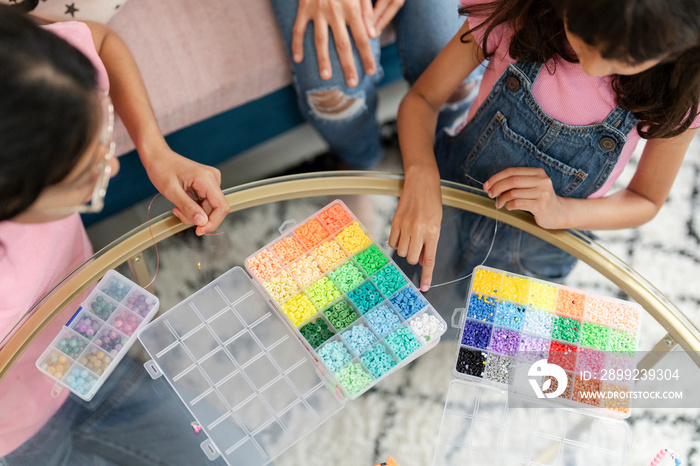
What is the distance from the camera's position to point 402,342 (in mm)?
892

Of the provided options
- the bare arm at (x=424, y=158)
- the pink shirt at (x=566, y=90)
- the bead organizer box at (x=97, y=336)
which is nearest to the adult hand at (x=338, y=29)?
the bare arm at (x=424, y=158)

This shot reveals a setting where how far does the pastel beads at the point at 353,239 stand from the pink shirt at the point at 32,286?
0.44 m

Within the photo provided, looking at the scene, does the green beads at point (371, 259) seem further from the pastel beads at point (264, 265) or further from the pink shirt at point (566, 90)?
the pink shirt at point (566, 90)

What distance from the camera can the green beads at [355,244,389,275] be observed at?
0.94 meters

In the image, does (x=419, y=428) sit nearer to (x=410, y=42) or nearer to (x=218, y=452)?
(x=218, y=452)

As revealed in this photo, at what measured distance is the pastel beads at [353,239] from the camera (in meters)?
0.96

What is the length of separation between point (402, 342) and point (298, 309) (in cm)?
17

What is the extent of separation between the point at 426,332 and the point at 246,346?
0.94 feet

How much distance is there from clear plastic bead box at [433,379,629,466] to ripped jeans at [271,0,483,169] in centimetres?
73

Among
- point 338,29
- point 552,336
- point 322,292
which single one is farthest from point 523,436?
point 338,29

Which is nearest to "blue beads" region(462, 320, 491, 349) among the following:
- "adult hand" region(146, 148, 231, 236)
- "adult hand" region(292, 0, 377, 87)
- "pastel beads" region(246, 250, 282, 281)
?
"pastel beads" region(246, 250, 282, 281)

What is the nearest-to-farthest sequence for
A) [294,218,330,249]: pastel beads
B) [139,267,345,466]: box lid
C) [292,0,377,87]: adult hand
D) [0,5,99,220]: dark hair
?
[0,5,99,220]: dark hair
[139,267,345,466]: box lid
[294,218,330,249]: pastel beads
[292,0,377,87]: adult hand

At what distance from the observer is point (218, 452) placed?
86cm

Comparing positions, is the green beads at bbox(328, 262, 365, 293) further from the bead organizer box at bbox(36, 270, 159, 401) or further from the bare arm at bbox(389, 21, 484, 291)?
the bead organizer box at bbox(36, 270, 159, 401)
